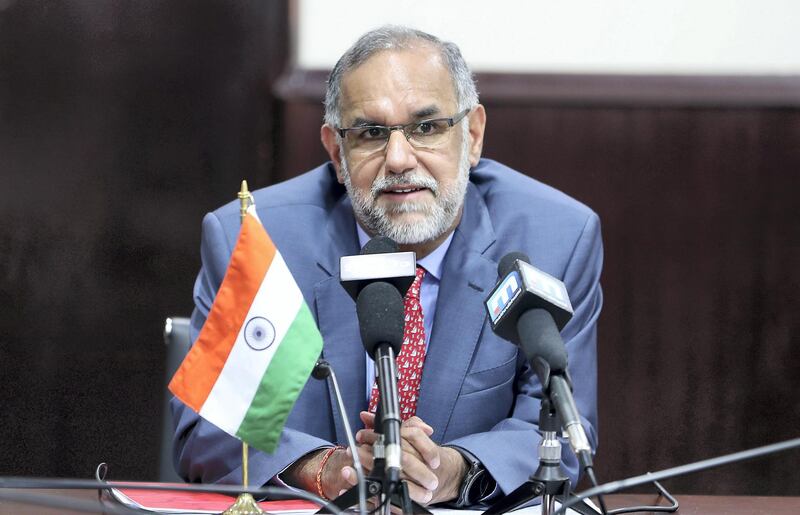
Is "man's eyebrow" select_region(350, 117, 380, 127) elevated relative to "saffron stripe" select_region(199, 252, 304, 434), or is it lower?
elevated

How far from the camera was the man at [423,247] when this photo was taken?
2.26m

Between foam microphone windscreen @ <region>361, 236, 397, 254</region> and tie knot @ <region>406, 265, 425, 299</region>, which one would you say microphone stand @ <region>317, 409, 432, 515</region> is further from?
tie knot @ <region>406, 265, 425, 299</region>

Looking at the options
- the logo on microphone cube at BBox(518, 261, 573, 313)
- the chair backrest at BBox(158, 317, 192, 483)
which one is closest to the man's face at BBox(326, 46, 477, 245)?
the chair backrest at BBox(158, 317, 192, 483)

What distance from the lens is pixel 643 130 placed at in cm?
311

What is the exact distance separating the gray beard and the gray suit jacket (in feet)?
0.36

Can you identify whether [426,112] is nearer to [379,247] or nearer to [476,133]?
[476,133]

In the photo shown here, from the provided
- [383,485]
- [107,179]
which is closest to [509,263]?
[383,485]

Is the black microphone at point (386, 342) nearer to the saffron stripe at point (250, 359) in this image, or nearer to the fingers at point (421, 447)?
the saffron stripe at point (250, 359)

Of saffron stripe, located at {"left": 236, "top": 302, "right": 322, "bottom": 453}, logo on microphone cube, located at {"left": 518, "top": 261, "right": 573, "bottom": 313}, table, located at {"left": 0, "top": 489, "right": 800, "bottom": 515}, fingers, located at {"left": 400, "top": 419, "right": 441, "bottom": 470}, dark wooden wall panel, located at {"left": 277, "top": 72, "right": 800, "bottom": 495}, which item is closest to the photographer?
logo on microphone cube, located at {"left": 518, "top": 261, "right": 573, "bottom": 313}

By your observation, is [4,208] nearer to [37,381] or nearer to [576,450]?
[37,381]

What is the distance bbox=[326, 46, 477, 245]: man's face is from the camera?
7.47 feet

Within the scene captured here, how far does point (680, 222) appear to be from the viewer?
3.12 meters

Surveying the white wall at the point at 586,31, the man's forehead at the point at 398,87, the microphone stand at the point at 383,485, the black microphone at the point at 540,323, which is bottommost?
the microphone stand at the point at 383,485

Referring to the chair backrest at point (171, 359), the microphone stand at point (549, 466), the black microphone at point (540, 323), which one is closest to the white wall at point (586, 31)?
the chair backrest at point (171, 359)
